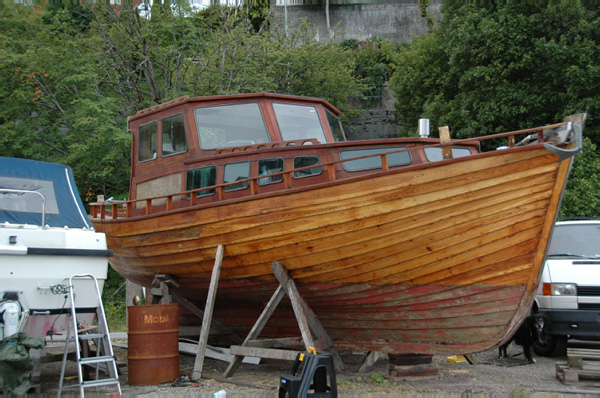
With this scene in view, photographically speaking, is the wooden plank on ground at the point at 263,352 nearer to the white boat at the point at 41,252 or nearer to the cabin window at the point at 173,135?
the white boat at the point at 41,252

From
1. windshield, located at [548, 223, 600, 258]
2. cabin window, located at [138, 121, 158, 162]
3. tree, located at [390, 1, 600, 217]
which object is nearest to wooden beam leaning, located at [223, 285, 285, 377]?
cabin window, located at [138, 121, 158, 162]

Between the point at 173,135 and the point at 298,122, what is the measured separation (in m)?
1.84

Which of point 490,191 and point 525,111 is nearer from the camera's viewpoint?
point 490,191

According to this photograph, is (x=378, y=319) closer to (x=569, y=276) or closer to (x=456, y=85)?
(x=569, y=276)

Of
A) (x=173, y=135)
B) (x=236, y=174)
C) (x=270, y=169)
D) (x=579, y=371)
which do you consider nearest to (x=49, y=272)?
(x=236, y=174)

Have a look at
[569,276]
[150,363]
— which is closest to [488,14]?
[569,276]

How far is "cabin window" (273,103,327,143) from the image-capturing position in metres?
8.43

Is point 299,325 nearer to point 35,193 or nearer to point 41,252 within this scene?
point 41,252

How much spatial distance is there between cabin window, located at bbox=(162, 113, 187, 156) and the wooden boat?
0.08 ft

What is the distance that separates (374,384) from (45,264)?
12.5ft

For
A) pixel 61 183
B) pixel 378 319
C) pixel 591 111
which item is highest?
pixel 591 111

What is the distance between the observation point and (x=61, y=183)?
23.6 feet

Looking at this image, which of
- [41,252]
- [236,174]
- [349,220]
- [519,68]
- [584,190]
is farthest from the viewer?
[519,68]

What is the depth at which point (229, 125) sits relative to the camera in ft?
27.6
